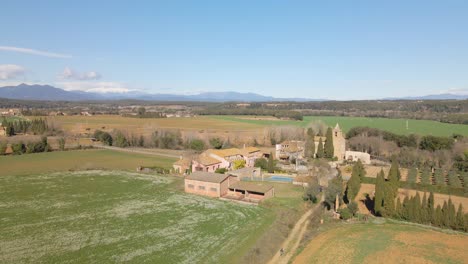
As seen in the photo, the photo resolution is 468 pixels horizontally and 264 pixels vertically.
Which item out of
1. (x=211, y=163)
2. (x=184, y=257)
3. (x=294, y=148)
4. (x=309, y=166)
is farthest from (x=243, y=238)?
(x=294, y=148)

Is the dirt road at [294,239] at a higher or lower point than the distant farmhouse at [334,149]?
lower

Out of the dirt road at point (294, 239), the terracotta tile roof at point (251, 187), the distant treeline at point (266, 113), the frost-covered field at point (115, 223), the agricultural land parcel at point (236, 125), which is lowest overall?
the dirt road at point (294, 239)

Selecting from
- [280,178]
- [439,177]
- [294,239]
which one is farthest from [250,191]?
[439,177]

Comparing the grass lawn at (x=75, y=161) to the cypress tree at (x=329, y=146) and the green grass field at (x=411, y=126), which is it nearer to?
the cypress tree at (x=329, y=146)

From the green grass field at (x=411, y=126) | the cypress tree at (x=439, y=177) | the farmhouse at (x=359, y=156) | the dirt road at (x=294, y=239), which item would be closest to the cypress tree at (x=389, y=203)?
the dirt road at (x=294, y=239)

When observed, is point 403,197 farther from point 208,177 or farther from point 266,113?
point 266,113
